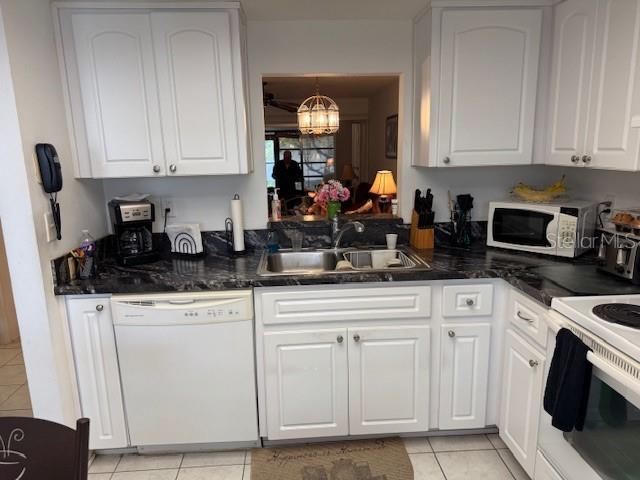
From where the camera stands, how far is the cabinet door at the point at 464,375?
2.08m

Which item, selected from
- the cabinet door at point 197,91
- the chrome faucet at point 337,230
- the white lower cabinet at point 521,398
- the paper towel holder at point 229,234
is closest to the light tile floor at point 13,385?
the paper towel holder at point 229,234

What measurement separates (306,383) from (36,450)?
130 centimetres

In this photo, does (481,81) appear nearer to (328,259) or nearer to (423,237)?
(423,237)

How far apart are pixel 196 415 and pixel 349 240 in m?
1.27

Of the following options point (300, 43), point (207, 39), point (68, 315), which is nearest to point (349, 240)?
point (300, 43)

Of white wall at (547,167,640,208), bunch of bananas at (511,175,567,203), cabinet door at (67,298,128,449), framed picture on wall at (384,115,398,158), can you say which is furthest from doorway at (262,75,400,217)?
cabinet door at (67,298,128,449)

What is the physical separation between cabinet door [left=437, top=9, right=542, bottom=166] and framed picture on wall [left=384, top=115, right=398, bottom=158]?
122 inches

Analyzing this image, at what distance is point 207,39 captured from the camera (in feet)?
6.73

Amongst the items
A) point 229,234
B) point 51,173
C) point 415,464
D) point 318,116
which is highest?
point 318,116

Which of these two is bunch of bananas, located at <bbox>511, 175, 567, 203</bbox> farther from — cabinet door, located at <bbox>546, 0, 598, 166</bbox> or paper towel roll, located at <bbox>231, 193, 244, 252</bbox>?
paper towel roll, located at <bbox>231, 193, 244, 252</bbox>

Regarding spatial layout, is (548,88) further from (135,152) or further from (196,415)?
(196,415)

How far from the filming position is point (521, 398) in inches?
74.7

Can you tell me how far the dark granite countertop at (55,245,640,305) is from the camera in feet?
5.96

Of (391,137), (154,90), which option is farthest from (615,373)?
(391,137)
